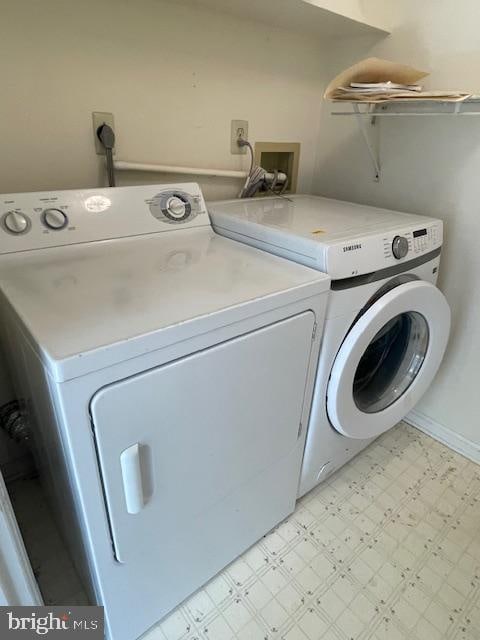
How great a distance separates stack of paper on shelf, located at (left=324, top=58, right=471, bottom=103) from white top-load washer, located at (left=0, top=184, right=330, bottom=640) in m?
0.61

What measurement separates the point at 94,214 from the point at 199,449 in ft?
2.36

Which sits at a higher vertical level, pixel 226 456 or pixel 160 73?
pixel 160 73

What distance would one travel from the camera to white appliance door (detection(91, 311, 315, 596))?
2.38 feet

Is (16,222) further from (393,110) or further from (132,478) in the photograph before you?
(393,110)

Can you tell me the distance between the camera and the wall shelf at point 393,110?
46.9 inches

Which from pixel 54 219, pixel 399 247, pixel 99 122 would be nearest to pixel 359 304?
pixel 399 247

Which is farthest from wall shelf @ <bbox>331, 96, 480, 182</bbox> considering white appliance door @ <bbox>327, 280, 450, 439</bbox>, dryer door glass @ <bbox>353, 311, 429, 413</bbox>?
dryer door glass @ <bbox>353, 311, 429, 413</bbox>

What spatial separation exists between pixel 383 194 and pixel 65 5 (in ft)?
4.15

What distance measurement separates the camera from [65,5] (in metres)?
1.07

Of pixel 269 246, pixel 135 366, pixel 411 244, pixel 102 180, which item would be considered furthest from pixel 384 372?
pixel 102 180

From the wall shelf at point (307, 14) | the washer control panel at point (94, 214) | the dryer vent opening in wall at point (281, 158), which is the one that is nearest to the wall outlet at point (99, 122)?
the washer control panel at point (94, 214)

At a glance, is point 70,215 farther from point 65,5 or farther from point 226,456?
point 226,456

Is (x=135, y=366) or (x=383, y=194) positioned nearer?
(x=135, y=366)

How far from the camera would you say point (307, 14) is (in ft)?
4.34
